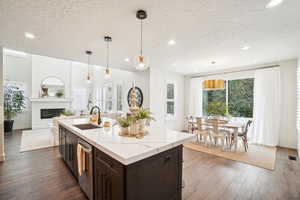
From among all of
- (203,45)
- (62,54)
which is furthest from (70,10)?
(203,45)

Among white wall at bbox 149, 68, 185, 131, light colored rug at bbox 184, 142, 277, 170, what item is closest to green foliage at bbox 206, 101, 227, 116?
light colored rug at bbox 184, 142, 277, 170

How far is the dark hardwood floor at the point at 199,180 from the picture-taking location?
79.3 inches

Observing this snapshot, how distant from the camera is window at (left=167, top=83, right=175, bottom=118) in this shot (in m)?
6.04

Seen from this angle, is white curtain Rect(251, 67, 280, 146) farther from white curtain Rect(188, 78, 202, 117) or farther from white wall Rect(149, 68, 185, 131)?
white wall Rect(149, 68, 185, 131)

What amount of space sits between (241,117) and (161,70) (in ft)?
11.6

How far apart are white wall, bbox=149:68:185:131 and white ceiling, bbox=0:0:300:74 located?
1817mm

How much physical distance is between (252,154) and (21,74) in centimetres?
1008

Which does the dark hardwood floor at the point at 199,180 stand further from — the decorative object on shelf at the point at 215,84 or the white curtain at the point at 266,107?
the decorative object on shelf at the point at 215,84

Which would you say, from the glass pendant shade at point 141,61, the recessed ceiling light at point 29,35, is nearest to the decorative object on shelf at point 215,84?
the glass pendant shade at point 141,61

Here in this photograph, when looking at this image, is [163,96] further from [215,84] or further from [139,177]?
[139,177]

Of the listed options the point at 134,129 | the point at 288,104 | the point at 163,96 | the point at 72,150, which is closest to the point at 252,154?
the point at 288,104

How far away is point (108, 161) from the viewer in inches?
54.8

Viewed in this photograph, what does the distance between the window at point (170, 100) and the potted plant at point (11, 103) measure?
22.6 feet

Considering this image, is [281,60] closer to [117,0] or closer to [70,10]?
[117,0]
